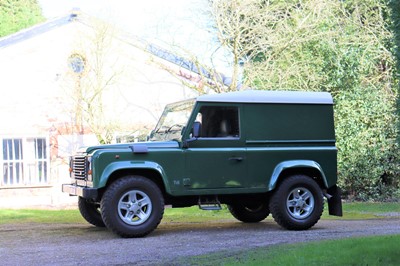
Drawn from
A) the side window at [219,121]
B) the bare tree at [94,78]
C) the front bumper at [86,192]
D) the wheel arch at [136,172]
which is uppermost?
the bare tree at [94,78]

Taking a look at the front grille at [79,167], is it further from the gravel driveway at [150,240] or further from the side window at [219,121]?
the side window at [219,121]

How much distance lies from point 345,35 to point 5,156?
1083 centimetres

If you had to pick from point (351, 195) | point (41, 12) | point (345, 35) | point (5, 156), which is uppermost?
point (41, 12)

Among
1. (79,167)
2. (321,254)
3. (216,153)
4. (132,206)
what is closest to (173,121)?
(216,153)

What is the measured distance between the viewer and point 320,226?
485 inches

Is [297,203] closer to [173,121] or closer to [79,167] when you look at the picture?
[173,121]

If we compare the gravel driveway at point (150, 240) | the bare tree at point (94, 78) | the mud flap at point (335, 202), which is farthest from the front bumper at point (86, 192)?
the bare tree at point (94, 78)

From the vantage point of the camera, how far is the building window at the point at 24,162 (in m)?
20.4

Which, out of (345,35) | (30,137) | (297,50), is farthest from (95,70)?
(345,35)

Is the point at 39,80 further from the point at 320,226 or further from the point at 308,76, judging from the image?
the point at 320,226

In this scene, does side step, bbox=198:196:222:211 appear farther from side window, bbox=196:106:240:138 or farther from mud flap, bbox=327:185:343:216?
mud flap, bbox=327:185:343:216

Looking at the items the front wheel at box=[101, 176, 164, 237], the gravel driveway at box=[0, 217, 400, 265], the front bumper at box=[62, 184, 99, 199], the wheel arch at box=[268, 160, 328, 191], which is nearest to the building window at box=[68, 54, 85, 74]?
the gravel driveway at box=[0, 217, 400, 265]

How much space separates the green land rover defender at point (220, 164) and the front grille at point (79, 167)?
0.02 meters

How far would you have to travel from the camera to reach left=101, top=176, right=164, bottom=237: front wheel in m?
10.4
